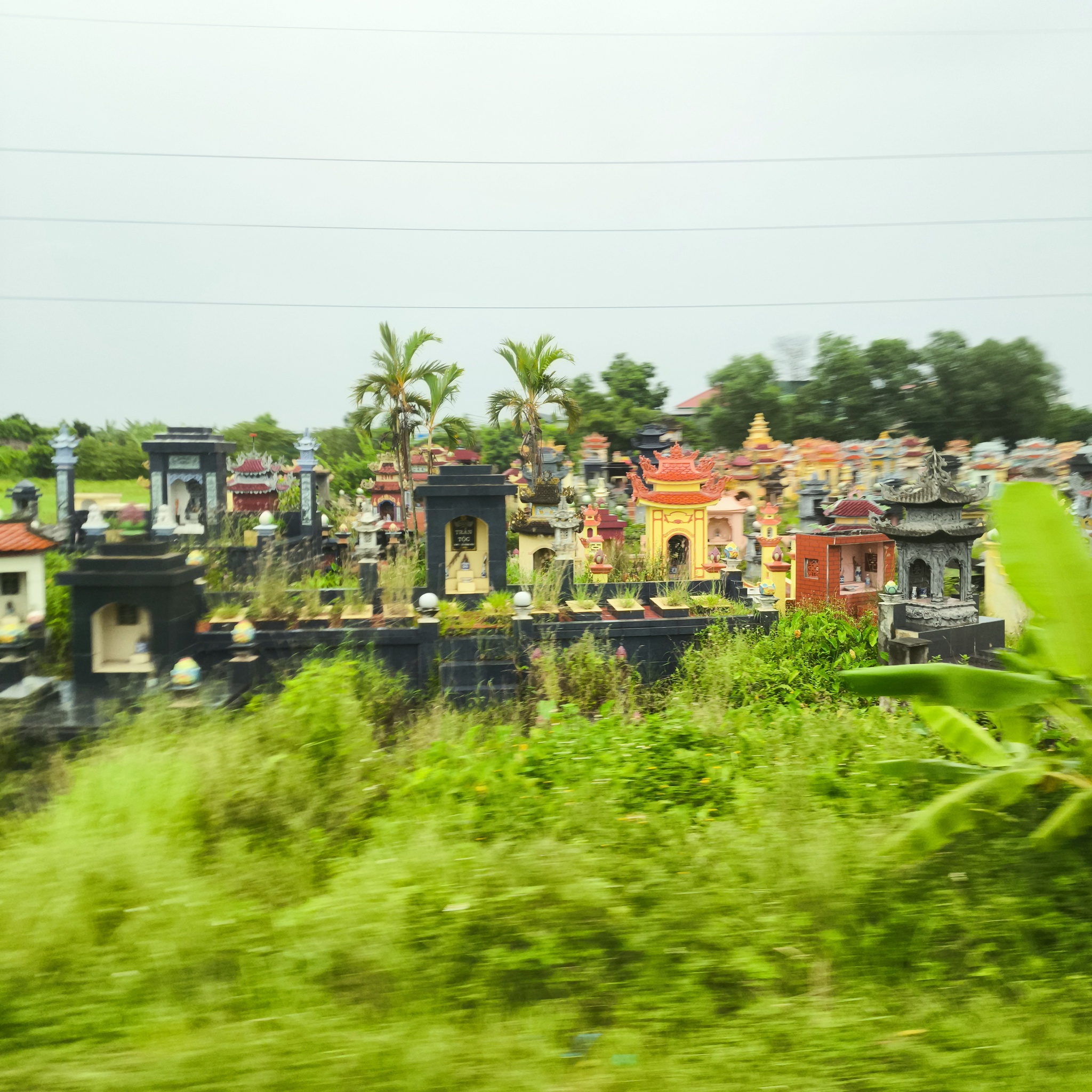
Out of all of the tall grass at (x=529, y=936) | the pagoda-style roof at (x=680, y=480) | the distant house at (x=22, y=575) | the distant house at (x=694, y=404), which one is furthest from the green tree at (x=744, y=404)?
the tall grass at (x=529, y=936)

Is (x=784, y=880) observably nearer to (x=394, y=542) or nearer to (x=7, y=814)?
(x=7, y=814)

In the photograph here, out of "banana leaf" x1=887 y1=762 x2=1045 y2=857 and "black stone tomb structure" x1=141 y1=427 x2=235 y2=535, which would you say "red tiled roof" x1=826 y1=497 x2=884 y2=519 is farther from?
"black stone tomb structure" x1=141 y1=427 x2=235 y2=535

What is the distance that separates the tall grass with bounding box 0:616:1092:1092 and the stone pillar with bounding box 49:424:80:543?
10.1 meters

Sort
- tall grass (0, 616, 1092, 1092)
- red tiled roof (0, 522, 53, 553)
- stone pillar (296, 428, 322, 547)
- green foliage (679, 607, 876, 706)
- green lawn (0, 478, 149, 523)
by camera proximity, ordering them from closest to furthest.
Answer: tall grass (0, 616, 1092, 1092) < green foliage (679, 607, 876, 706) < red tiled roof (0, 522, 53, 553) < stone pillar (296, 428, 322, 547) < green lawn (0, 478, 149, 523)

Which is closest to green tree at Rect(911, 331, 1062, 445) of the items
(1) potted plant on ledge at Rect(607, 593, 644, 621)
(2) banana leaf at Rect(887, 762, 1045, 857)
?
(1) potted plant on ledge at Rect(607, 593, 644, 621)

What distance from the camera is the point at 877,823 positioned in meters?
2.72

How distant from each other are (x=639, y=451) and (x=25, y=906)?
16.3m

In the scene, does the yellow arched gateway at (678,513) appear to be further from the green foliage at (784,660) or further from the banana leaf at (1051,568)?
the banana leaf at (1051,568)

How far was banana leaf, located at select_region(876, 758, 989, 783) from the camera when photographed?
104 inches

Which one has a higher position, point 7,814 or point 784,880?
point 784,880

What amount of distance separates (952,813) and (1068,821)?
301mm

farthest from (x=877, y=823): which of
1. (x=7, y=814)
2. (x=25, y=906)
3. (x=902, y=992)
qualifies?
(x=7, y=814)

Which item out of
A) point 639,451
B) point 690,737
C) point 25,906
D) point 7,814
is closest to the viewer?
point 25,906

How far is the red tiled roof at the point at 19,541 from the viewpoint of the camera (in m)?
8.54
